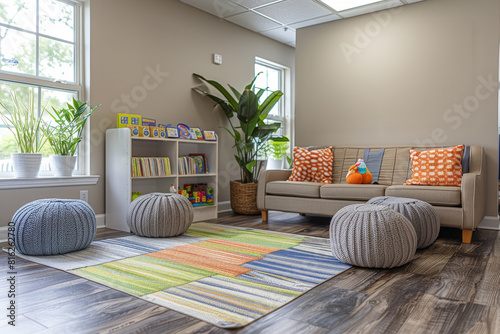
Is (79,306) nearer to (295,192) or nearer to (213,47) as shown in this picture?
(295,192)

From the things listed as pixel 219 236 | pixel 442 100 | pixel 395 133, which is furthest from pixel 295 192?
pixel 442 100

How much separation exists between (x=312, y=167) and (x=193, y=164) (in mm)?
1272

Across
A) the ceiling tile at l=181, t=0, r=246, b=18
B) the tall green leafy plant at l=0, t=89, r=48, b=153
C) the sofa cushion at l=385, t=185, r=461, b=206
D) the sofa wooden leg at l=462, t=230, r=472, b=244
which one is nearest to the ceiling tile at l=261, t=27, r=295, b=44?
the ceiling tile at l=181, t=0, r=246, b=18

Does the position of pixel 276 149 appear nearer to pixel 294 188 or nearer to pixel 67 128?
pixel 294 188

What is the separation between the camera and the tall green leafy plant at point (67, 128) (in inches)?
130

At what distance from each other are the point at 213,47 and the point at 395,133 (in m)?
2.35

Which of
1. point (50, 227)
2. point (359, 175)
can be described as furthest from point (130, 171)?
point (359, 175)

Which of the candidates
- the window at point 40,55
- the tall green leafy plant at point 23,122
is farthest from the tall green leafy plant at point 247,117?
the tall green leafy plant at point 23,122

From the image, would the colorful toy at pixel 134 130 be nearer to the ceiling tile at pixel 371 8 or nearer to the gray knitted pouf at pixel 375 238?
the gray knitted pouf at pixel 375 238

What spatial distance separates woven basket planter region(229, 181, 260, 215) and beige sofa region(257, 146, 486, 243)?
0.34 meters

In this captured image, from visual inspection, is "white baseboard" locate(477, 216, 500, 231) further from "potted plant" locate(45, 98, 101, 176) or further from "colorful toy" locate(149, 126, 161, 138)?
"potted plant" locate(45, 98, 101, 176)

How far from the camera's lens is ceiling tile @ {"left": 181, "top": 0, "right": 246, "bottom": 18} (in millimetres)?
4387

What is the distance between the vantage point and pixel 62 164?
11.0ft

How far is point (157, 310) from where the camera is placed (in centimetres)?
172
